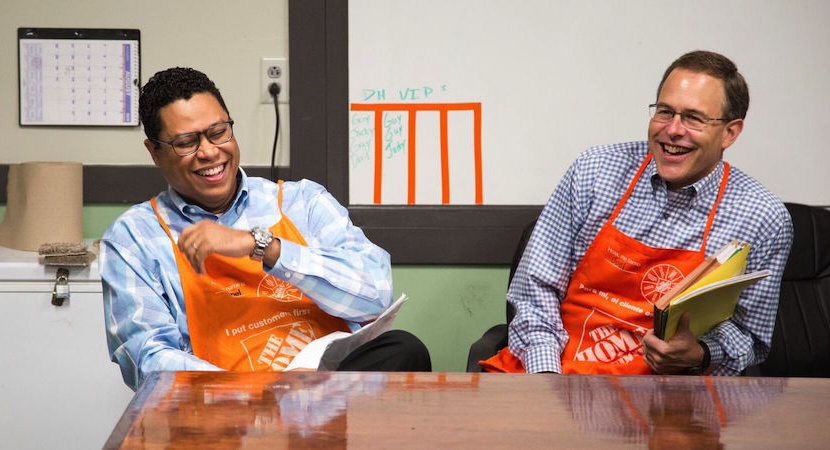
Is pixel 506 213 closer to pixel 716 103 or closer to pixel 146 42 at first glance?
pixel 716 103

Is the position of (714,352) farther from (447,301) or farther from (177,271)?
(177,271)

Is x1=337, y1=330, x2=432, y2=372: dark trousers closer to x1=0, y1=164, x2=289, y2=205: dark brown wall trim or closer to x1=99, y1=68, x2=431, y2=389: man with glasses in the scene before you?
x1=99, y1=68, x2=431, y2=389: man with glasses

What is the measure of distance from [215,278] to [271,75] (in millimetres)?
1001

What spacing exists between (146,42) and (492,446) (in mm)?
2077

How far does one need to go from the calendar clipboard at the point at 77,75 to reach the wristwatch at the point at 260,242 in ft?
3.87

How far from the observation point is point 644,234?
2229mm

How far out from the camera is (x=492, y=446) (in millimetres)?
1169

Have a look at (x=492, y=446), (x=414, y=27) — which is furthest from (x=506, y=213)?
(x=492, y=446)

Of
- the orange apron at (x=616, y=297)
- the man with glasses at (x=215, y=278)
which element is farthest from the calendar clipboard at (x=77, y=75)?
the orange apron at (x=616, y=297)

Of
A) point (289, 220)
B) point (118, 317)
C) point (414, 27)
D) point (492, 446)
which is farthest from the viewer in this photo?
point (414, 27)

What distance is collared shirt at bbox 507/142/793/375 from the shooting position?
217cm

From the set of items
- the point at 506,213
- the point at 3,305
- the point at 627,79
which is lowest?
the point at 3,305

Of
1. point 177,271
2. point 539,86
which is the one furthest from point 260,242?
point 539,86

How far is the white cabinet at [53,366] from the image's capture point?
101 inches
